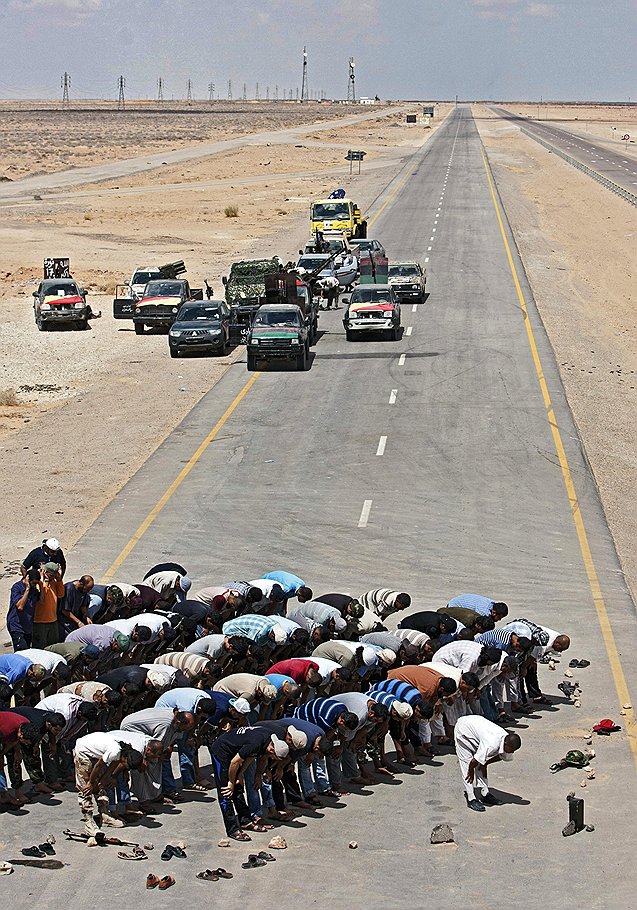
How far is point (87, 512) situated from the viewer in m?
25.0

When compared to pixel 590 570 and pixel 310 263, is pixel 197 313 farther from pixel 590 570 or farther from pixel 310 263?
pixel 590 570

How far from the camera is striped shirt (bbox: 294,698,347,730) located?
13.5 m

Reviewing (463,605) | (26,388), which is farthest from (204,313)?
(463,605)

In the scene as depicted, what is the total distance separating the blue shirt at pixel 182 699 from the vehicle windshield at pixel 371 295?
93.4ft

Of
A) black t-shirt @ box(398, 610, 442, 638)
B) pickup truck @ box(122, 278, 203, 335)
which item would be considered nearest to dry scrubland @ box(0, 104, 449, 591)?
pickup truck @ box(122, 278, 203, 335)

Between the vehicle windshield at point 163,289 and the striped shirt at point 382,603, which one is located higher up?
the vehicle windshield at point 163,289

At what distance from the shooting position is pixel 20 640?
17.1 meters

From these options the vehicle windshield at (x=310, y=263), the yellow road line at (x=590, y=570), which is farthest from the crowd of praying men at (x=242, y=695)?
the vehicle windshield at (x=310, y=263)

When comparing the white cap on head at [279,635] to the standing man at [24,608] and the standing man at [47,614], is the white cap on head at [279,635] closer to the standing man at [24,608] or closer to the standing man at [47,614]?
the standing man at [47,614]

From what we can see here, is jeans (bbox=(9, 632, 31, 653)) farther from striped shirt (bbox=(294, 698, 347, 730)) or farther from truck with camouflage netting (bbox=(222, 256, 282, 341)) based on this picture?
truck with camouflage netting (bbox=(222, 256, 282, 341))

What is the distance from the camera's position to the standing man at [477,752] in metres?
13.4

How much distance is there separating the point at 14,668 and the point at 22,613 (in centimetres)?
264

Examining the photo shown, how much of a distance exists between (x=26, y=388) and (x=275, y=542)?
50.1ft

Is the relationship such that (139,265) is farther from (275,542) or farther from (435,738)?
(435,738)
